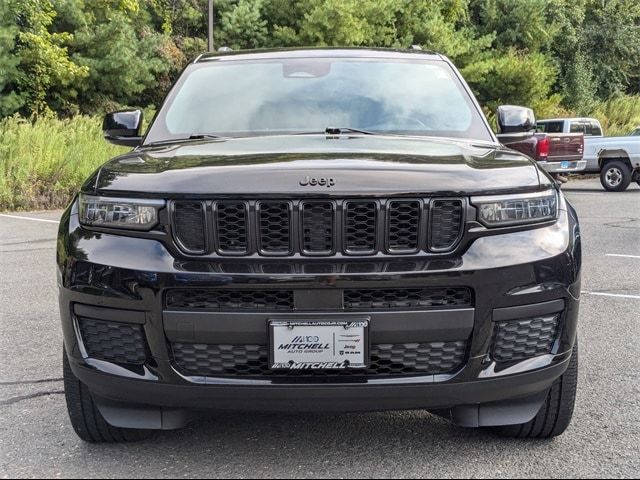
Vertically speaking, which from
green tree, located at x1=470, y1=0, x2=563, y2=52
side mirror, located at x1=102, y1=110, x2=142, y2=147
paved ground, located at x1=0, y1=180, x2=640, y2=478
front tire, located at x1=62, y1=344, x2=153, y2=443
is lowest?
green tree, located at x1=470, y1=0, x2=563, y2=52

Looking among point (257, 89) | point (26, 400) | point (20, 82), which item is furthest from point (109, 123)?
point (20, 82)

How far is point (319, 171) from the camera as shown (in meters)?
2.77

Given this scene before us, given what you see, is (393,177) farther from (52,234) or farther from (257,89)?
(52,234)

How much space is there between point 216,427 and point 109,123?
1.86m

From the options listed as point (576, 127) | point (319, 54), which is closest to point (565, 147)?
point (576, 127)

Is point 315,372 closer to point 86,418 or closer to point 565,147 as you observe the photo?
point 86,418

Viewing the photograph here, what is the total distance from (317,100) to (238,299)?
1669 mm

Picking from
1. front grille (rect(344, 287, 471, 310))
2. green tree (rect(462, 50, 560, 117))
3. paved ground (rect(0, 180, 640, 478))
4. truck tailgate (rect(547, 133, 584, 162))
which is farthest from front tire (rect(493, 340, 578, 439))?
green tree (rect(462, 50, 560, 117))

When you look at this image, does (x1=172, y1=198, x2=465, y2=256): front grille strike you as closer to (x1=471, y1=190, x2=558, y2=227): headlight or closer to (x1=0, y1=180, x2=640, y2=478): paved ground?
(x1=471, y1=190, x2=558, y2=227): headlight

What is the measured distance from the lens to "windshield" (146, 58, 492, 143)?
152 inches

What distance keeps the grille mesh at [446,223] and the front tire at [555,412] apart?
0.81 metres

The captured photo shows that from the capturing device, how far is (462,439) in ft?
10.7

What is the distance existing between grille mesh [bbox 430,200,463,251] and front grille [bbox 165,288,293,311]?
0.55 m

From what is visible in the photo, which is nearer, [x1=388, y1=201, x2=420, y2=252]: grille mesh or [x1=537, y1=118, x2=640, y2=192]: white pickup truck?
[x1=388, y1=201, x2=420, y2=252]: grille mesh
